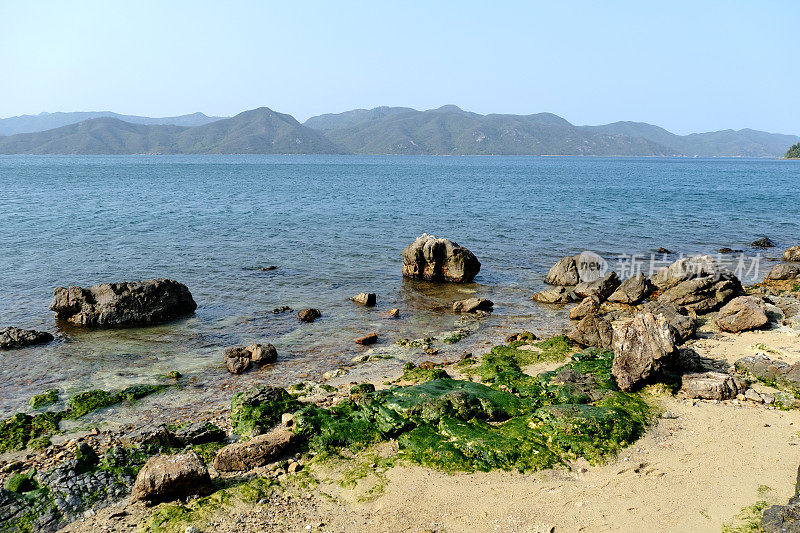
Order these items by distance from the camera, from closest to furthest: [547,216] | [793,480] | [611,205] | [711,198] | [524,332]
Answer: [793,480] < [524,332] < [547,216] < [611,205] < [711,198]

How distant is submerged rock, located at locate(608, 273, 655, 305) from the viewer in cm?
2355

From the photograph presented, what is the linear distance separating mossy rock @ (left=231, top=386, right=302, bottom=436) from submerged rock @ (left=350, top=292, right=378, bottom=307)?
32.8 ft

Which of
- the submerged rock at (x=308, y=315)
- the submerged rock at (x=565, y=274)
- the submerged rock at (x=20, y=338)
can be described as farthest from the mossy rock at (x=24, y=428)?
the submerged rock at (x=565, y=274)

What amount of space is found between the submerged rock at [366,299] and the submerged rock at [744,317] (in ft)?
45.1

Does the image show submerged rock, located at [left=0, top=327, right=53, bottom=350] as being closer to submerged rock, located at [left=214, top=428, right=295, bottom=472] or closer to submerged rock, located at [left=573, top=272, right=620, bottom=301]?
submerged rock, located at [left=214, top=428, right=295, bottom=472]

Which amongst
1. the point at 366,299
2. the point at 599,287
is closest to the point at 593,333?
the point at 599,287

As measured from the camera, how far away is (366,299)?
24.0 meters

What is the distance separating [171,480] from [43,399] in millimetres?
7337

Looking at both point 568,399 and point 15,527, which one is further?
point 568,399

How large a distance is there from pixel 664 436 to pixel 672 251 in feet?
94.2

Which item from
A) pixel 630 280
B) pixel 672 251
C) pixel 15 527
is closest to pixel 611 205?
pixel 672 251

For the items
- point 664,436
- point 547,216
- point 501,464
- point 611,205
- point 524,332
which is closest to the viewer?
point 501,464

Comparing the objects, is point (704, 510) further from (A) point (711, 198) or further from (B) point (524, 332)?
(A) point (711, 198)

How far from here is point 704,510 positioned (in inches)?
355
